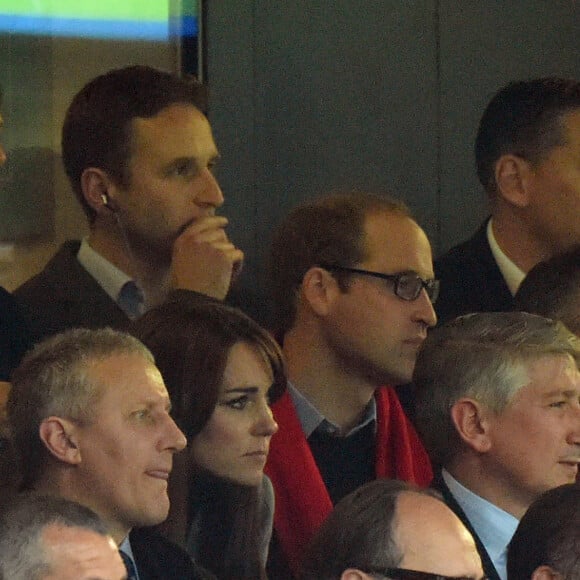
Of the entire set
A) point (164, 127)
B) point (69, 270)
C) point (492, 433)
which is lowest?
point (492, 433)

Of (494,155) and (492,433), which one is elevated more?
(494,155)

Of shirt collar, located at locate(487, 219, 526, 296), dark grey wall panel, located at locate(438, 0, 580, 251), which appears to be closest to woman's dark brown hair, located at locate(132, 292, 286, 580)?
shirt collar, located at locate(487, 219, 526, 296)

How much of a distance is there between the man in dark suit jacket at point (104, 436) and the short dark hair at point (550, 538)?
2.15 feet

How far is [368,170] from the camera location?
6.37 m

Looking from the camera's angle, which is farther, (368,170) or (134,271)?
(368,170)

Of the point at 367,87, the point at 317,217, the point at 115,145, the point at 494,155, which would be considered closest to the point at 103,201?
the point at 115,145

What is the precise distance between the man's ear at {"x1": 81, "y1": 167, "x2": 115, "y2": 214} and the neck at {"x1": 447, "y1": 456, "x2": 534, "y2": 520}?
110 centimetres

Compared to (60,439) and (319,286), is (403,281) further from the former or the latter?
(60,439)

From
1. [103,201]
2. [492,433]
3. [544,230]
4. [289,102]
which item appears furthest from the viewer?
[289,102]

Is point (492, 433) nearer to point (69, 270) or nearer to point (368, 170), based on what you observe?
point (69, 270)

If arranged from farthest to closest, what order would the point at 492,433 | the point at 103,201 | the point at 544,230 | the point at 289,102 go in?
the point at 289,102, the point at 544,230, the point at 103,201, the point at 492,433

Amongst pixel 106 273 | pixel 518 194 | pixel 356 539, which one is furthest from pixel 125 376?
pixel 518 194

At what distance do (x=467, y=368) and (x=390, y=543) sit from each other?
941mm

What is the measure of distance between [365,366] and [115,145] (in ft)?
2.76
